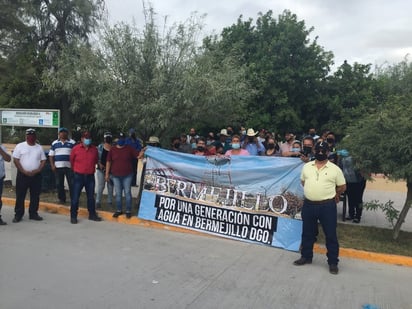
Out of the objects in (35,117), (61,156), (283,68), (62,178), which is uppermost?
(283,68)

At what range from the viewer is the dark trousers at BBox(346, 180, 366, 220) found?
871cm

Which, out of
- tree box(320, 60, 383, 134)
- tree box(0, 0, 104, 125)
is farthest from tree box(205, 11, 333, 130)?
tree box(0, 0, 104, 125)

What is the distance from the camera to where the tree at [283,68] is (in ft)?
68.1

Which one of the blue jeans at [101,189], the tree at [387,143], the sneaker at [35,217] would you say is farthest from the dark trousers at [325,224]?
the sneaker at [35,217]

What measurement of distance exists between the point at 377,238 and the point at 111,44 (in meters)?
6.27

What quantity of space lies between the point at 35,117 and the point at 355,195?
27.0 ft

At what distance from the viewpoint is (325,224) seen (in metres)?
5.86

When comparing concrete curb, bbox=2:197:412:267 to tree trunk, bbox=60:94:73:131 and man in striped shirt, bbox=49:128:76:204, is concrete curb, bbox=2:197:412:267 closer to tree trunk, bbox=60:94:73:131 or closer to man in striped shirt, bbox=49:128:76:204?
man in striped shirt, bbox=49:128:76:204

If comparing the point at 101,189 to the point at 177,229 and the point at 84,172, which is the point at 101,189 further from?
the point at 177,229

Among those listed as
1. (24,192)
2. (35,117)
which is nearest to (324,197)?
(24,192)

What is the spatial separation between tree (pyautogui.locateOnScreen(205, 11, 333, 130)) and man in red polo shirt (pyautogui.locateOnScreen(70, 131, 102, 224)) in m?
12.7

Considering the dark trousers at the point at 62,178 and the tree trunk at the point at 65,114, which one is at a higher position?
the tree trunk at the point at 65,114

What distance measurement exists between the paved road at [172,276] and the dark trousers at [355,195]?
8.46 ft

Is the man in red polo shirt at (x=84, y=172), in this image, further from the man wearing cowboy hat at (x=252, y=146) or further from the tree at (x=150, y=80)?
the man wearing cowboy hat at (x=252, y=146)
